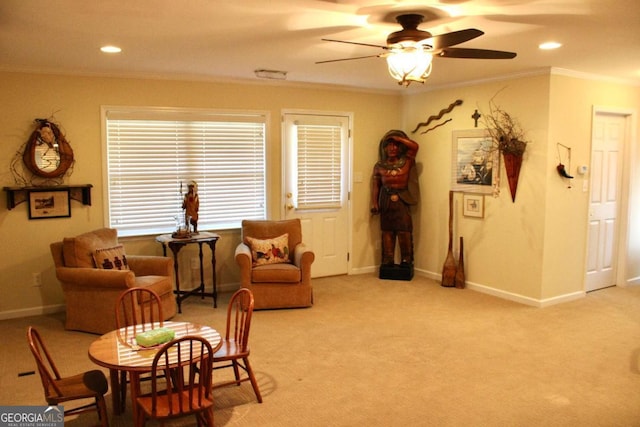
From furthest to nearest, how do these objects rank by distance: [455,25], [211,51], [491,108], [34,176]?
[491,108]
[34,176]
[211,51]
[455,25]

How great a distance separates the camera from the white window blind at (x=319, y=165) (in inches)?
243

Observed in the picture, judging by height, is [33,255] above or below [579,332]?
above

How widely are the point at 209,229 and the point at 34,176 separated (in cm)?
174

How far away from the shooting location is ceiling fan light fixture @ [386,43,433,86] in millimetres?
3068

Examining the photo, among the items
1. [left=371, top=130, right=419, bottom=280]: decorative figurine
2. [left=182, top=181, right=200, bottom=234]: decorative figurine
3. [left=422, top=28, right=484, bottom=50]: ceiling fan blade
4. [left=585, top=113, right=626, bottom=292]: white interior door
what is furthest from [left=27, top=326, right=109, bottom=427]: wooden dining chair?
[left=585, top=113, right=626, bottom=292]: white interior door

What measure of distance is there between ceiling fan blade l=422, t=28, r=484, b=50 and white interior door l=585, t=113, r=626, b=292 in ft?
10.8

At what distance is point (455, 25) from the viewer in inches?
132

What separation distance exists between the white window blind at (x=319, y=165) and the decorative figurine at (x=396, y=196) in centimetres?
50

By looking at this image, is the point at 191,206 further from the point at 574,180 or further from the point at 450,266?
the point at 574,180

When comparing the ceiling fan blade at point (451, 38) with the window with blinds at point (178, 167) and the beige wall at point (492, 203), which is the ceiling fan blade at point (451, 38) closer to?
the beige wall at point (492, 203)

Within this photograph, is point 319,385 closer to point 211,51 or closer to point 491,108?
point 211,51

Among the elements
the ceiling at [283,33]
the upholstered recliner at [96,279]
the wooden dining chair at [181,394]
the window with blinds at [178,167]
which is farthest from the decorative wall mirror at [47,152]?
the wooden dining chair at [181,394]

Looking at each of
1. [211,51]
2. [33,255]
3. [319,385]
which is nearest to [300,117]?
[211,51]

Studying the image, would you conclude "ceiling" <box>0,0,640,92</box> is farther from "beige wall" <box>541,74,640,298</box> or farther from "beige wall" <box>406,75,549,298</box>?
"beige wall" <box>406,75,549,298</box>
